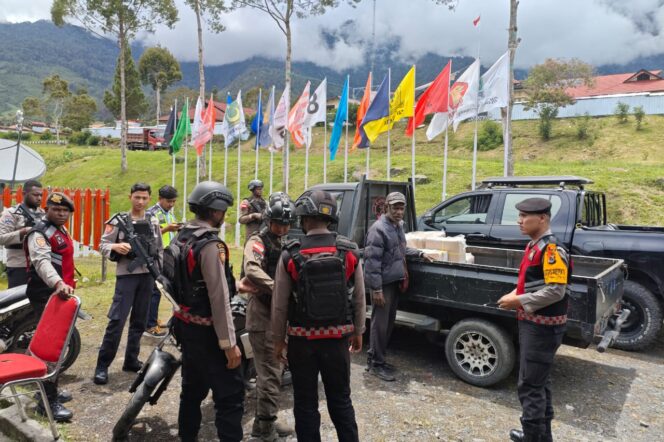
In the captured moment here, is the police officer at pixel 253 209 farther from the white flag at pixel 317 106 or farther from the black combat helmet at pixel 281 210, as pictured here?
the white flag at pixel 317 106

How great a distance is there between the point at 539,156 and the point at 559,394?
81.8 feet

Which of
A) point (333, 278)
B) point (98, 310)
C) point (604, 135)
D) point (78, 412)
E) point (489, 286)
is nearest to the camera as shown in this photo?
point (333, 278)

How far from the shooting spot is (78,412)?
360 cm

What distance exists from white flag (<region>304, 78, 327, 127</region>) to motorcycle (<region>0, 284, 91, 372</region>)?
30.4ft

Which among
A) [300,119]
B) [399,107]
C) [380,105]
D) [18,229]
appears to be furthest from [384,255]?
[300,119]

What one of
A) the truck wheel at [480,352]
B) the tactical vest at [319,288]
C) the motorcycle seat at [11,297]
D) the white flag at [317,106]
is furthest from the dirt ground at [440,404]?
the white flag at [317,106]

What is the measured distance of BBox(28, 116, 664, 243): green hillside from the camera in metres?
14.9

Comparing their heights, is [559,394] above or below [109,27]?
below

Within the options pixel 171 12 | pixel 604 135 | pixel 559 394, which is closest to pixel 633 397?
pixel 559 394

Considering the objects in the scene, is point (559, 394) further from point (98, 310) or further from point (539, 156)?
point (539, 156)

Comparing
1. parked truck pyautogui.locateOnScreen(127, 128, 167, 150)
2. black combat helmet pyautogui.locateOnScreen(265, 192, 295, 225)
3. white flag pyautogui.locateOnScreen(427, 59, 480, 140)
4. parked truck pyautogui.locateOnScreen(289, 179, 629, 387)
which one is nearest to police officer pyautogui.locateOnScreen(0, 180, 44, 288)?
black combat helmet pyautogui.locateOnScreen(265, 192, 295, 225)

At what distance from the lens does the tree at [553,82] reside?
33.9 m

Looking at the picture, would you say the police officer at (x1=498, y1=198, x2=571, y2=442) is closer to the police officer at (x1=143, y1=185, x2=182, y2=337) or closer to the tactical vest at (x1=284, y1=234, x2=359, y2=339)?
the tactical vest at (x1=284, y1=234, x2=359, y2=339)

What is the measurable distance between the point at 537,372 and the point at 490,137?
2852 cm
